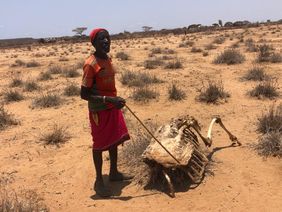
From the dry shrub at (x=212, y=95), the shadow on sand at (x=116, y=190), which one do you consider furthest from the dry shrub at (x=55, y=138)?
the dry shrub at (x=212, y=95)

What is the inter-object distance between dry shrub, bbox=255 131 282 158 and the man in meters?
2.02

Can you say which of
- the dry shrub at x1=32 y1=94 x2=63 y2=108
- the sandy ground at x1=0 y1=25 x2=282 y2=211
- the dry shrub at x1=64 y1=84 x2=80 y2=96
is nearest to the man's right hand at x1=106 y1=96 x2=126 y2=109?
the sandy ground at x1=0 y1=25 x2=282 y2=211

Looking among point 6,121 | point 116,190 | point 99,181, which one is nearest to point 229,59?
point 6,121

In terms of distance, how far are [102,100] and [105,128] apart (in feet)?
1.34

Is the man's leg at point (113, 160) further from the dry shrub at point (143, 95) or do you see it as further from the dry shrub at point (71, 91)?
the dry shrub at point (71, 91)

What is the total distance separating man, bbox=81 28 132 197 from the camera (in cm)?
480

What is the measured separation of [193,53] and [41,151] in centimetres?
1468

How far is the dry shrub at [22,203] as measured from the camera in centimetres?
409

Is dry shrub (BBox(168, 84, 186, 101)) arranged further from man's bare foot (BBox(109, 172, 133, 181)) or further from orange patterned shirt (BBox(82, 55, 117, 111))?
orange patterned shirt (BBox(82, 55, 117, 111))

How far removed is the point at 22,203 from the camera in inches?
172

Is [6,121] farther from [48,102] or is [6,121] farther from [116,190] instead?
[116,190]

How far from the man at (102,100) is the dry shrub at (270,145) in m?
2.02

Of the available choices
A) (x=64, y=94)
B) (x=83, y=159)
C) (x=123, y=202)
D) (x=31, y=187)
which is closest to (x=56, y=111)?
(x=64, y=94)

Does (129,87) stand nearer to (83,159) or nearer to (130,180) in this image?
(83,159)
